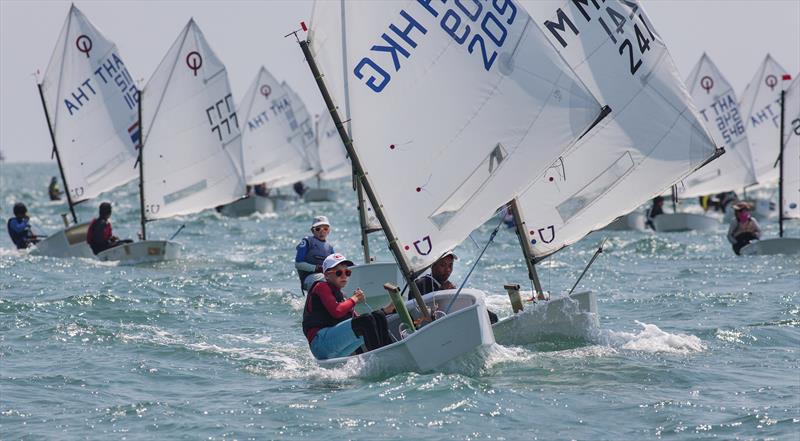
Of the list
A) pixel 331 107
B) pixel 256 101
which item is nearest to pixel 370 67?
pixel 331 107

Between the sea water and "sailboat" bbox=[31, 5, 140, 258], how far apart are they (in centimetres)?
632

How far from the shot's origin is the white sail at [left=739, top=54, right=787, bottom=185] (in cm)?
4366

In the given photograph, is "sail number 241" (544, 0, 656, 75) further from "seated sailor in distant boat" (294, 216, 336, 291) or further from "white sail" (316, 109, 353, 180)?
"white sail" (316, 109, 353, 180)

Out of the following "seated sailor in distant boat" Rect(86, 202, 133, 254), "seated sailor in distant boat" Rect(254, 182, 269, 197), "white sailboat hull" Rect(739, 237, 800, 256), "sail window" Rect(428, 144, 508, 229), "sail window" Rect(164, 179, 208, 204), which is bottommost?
"white sailboat hull" Rect(739, 237, 800, 256)

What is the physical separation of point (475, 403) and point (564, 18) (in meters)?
6.09

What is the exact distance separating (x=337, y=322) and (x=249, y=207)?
3368 centimetres

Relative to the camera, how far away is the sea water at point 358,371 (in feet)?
32.6

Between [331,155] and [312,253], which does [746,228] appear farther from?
[331,155]

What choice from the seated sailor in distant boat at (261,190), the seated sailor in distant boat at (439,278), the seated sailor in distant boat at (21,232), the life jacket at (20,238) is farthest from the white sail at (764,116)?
the seated sailor in distant boat at (439,278)

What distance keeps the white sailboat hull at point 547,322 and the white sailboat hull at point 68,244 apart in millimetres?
13232

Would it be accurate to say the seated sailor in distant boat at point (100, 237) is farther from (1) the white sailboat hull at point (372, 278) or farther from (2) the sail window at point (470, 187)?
(2) the sail window at point (470, 187)

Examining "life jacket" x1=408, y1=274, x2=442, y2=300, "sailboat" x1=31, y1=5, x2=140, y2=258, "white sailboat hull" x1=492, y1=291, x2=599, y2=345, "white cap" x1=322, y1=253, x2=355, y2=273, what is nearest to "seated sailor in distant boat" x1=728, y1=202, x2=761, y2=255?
"white sailboat hull" x1=492, y1=291, x2=599, y2=345

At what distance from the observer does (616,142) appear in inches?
576

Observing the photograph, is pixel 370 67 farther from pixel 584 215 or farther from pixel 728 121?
pixel 728 121
